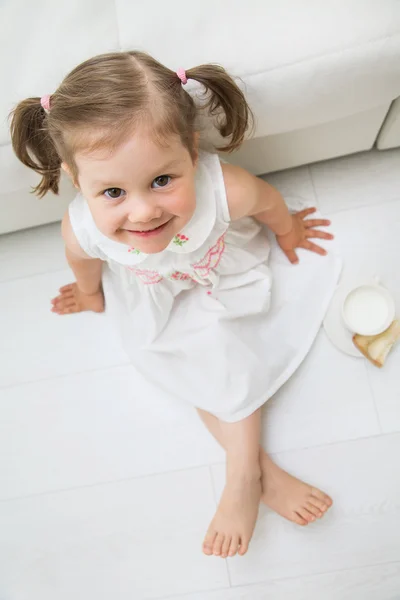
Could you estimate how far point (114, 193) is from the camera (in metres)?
0.71

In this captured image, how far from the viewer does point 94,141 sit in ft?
2.19

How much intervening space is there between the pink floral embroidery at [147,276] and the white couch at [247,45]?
25cm

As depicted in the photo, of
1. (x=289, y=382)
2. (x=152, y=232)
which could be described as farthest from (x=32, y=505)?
(x=152, y=232)

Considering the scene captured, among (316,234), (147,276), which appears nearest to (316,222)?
(316,234)

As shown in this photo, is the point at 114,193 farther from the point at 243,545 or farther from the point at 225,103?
the point at 243,545

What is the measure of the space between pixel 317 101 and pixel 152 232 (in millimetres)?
336

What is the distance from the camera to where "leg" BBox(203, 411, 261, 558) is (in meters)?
1.02

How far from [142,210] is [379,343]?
1.94 feet

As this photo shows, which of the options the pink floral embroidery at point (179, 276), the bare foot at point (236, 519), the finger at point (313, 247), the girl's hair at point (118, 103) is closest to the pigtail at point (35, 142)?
the girl's hair at point (118, 103)

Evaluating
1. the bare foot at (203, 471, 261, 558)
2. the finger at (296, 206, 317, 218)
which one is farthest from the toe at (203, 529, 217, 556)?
the finger at (296, 206, 317, 218)

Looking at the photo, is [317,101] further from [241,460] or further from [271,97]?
[241,460]

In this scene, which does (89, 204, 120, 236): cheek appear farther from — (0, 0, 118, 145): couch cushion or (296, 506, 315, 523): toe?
(296, 506, 315, 523): toe

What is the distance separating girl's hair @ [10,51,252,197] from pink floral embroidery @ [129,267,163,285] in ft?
0.81

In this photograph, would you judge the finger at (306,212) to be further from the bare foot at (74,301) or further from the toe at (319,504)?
the toe at (319,504)
